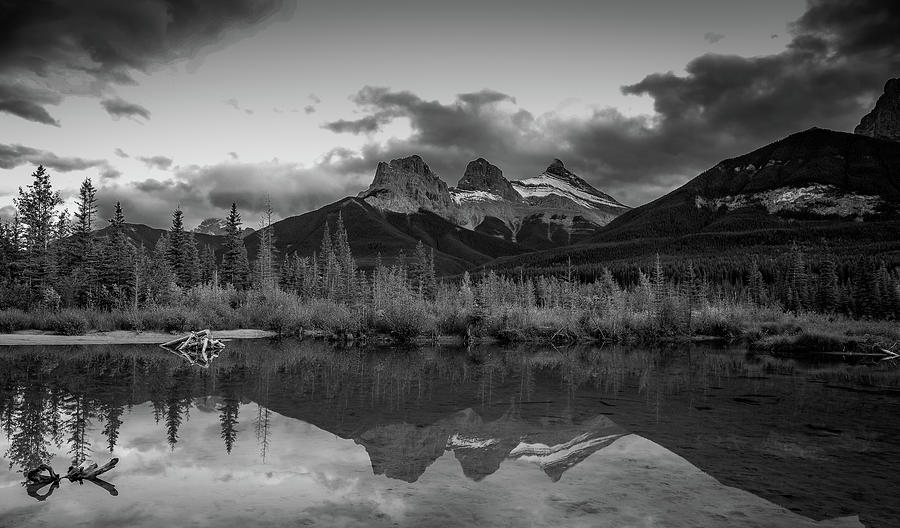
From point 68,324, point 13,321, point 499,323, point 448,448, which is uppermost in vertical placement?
point 13,321

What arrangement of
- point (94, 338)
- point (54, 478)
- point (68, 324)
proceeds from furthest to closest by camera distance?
1. point (68, 324)
2. point (94, 338)
3. point (54, 478)

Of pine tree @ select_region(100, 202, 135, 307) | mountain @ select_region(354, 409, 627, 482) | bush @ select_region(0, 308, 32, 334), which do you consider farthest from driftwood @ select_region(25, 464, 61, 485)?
pine tree @ select_region(100, 202, 135, 307)

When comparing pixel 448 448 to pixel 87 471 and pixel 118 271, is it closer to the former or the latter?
pixel 87 471

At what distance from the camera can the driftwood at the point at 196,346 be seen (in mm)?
31734

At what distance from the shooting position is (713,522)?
7.95 meters

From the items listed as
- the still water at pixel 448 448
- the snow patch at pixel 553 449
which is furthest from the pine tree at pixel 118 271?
the snow patch at pixel 553 449

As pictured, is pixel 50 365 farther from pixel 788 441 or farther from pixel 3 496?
pixel 788 441

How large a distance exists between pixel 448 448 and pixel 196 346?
85.8 feet

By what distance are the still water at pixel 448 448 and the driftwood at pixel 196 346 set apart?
25.5ft

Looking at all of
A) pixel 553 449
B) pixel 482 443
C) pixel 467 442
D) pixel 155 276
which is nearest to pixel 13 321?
pixel 155 276

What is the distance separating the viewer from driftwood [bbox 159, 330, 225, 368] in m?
31.7

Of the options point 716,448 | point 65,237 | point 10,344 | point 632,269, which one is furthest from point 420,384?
point 632,269

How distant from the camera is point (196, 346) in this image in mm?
33719

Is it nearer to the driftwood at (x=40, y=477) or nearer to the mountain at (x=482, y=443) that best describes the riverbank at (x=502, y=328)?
the mountain at (x=482, y=443)
